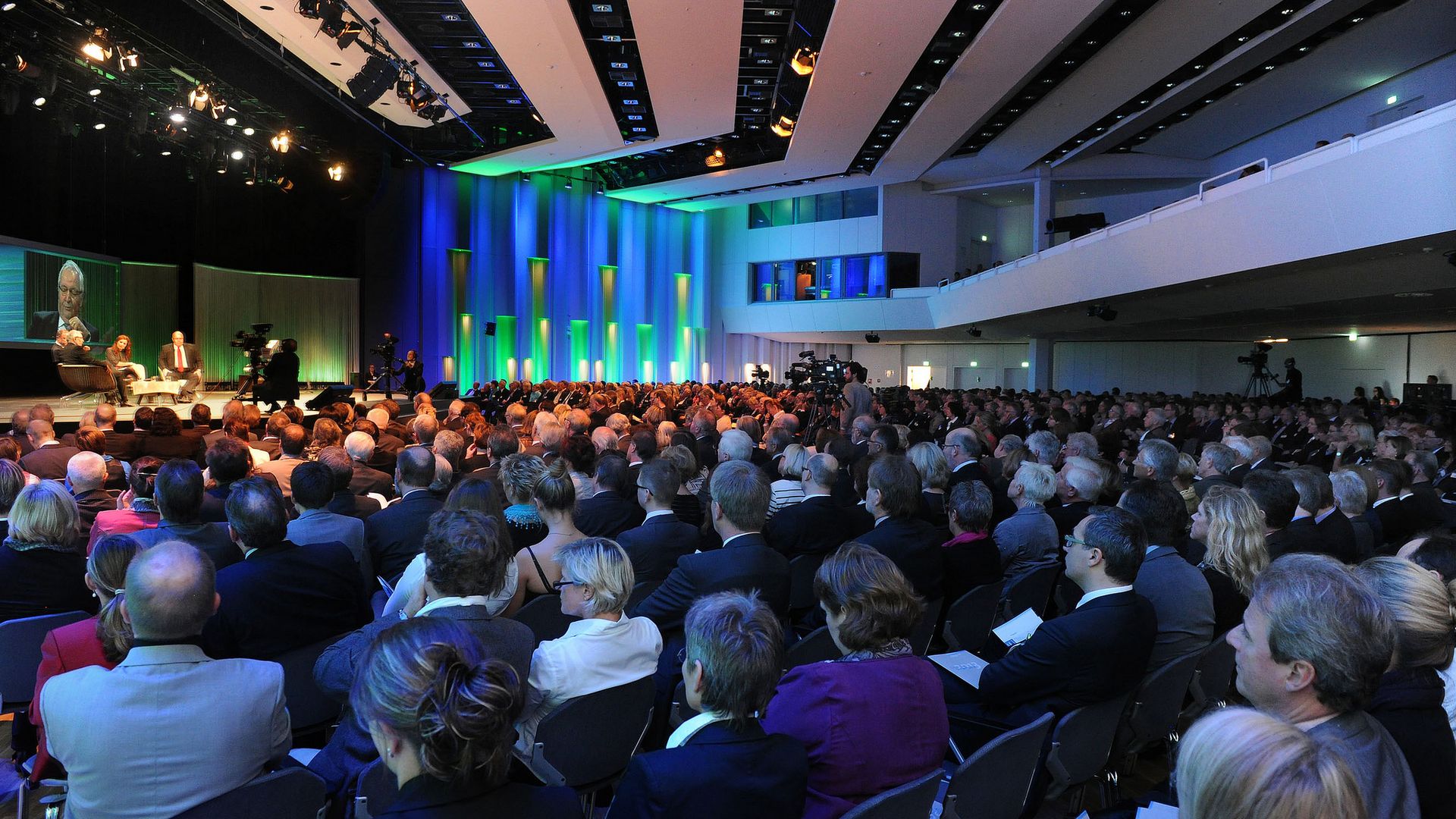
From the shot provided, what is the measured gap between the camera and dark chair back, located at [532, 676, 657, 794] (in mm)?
2689

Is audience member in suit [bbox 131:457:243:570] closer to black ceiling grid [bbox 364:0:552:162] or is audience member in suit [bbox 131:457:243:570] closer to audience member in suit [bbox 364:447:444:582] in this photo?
audience member in suit [bbox 364:447:444:582]

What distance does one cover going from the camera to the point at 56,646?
2822 mm

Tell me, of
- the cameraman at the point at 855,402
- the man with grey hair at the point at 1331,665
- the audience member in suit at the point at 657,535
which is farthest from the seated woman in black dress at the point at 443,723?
the cameraman at the point at 855,402

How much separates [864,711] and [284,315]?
885 inches

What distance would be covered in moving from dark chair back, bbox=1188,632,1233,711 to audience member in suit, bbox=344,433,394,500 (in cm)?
485

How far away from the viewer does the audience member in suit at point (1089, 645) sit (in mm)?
3025

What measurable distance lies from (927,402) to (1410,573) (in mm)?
15558

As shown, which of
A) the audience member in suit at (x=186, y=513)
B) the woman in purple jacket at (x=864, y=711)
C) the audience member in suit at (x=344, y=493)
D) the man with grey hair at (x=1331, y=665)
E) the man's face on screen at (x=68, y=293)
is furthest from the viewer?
the man's face on screen at (x=68, y=293)

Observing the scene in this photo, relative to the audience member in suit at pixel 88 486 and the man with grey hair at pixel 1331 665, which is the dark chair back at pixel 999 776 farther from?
the audience member in suit at pixel 88 486

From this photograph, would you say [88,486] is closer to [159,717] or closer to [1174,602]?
[159,717]

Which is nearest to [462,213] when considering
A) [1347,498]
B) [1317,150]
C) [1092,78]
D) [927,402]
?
[927,402]

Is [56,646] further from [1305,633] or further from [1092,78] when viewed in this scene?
[1092,78]

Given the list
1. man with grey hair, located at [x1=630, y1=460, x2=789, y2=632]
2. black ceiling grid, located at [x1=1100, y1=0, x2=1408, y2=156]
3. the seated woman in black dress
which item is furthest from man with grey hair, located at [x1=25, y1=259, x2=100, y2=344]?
black ceiling grid, located at [x1=1100, y1=0, x2=1408, y2=156]

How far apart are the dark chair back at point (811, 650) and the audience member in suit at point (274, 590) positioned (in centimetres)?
169
